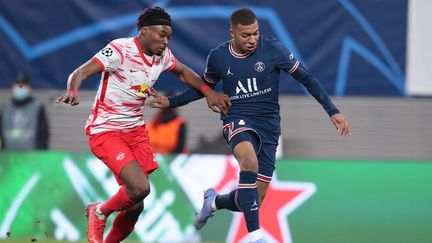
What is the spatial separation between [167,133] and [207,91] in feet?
A: 11.6

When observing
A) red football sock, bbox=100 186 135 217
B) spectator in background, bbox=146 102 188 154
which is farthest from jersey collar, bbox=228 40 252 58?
spectator in background, bbox=146 102 188 154

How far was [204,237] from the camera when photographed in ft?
37.1

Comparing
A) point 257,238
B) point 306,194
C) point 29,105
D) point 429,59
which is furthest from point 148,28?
point 429,59

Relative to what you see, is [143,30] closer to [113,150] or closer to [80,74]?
[80,74]

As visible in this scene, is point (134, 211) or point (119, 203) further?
point (134, 211)

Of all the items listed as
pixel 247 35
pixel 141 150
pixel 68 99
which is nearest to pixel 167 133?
pixel 141 150

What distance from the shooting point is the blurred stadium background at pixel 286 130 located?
437 inches

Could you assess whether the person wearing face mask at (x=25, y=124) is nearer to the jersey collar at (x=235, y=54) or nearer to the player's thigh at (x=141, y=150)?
the player's thigh at (x=141, y=150)

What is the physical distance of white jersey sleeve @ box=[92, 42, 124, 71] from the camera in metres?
8.46

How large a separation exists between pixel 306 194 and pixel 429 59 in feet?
10.4

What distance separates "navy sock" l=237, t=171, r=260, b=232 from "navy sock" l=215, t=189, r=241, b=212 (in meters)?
0.45

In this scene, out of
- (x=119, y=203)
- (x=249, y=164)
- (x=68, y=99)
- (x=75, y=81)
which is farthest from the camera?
(x=119, y=203)

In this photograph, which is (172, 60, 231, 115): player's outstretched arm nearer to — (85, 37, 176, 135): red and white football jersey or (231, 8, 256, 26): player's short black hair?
(85, 37, 176, 135): red and white football jersey

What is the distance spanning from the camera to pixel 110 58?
8.49m
